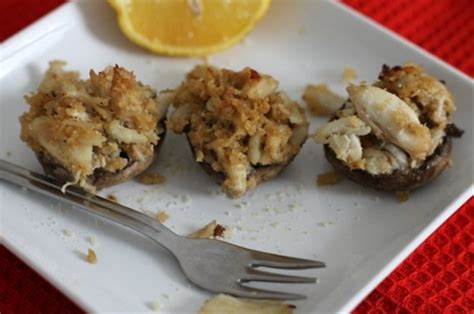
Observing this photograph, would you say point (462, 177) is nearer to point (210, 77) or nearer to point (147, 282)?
point (210, 77)

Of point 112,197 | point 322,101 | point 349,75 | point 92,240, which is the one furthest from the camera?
point 349,75

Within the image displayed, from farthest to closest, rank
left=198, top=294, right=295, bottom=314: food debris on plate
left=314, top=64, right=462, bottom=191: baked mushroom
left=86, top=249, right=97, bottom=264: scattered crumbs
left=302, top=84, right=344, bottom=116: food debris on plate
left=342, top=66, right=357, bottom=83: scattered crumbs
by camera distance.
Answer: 1. left=342, top=66, right=357, bottom=83: scattered crumbs
2. left=302, top=84, right=344, bottom=116: food debris on plate
3. left=314, top=64, right=462, bottom=191: baked mushroom
4. left=86, top=249, right=97, bottom=264: scattered crumbs
5. left=198, top=294, right=295, bottom=314: food debris on plate

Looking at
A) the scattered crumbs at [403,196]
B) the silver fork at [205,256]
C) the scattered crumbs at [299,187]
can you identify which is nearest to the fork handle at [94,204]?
the silver fork at [205,256]

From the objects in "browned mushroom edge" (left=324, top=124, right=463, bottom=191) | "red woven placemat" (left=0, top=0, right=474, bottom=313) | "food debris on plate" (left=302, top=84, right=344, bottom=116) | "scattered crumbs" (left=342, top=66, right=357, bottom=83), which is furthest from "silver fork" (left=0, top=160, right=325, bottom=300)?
"scattered crumbs" (left=342, top=66, right=357, bottom=83)

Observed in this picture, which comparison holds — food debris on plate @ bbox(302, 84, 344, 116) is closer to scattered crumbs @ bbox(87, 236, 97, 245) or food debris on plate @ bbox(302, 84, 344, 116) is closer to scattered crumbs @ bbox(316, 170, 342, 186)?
scattered crumbs @ bbox(316, 170, 342, 186)

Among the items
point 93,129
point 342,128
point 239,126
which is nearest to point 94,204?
point 93,129

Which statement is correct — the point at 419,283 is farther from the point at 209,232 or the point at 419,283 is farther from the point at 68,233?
the point at 68,233
